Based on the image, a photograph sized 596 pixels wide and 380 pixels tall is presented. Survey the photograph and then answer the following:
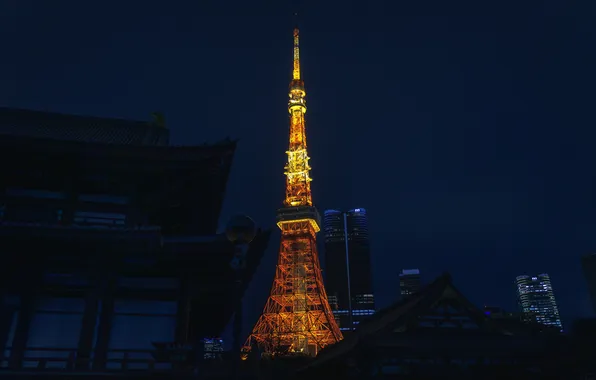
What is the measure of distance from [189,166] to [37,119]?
25.1 ft

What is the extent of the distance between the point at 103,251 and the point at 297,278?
5706 cm

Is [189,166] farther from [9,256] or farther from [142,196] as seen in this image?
[9,256]

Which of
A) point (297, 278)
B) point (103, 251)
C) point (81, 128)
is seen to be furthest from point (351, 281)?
point (103, 251)

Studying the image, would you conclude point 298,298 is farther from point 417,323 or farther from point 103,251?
point 417,323

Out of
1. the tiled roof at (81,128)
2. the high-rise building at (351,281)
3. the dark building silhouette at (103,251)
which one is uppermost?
the high-rise building at (351,281)

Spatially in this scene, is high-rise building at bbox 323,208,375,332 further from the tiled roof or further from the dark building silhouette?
the dark building silhouette

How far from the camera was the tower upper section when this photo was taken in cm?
7012

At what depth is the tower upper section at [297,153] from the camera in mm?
70125

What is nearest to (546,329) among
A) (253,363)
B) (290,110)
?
(253,363)

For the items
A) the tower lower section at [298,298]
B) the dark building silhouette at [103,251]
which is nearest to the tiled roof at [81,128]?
the dark building silhouette at [103,251]

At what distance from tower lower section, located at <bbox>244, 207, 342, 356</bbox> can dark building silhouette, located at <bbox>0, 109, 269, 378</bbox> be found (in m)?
49.9

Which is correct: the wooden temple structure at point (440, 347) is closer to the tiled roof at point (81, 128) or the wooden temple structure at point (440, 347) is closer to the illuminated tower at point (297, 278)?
the tiled roof at point (81, 128)

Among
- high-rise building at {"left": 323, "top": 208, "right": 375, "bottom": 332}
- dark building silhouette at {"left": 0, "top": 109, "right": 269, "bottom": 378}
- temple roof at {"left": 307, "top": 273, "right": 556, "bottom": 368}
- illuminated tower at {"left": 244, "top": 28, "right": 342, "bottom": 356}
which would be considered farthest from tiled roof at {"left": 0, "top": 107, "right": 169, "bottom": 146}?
high-rise building at {"left": 323, "top": 208, "right": 375, "bottom": 332}

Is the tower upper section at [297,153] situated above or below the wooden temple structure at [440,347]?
above
